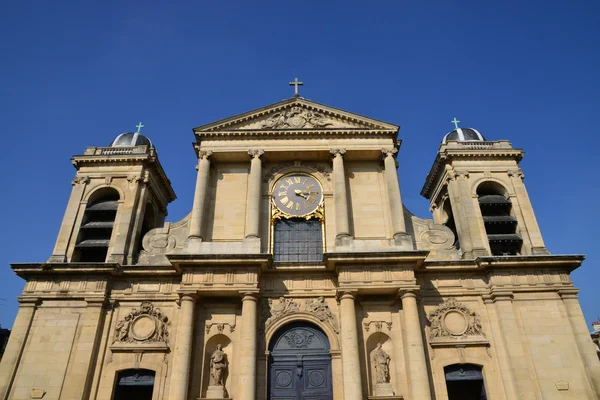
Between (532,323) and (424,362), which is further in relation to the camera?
(532,323)

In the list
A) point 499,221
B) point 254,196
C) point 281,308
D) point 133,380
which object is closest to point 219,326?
point 281,308

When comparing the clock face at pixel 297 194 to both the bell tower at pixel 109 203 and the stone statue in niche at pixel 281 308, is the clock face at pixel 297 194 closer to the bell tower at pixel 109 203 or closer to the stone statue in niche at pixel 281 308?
the stone statue in niche at pixel 281 308

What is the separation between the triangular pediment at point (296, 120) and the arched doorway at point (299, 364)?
9.06 metres

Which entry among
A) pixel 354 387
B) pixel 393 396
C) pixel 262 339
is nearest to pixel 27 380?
pixel 262 339

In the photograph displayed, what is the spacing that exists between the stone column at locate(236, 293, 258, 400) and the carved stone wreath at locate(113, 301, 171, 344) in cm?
332

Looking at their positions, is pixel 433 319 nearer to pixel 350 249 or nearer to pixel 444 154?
pixel 350 249

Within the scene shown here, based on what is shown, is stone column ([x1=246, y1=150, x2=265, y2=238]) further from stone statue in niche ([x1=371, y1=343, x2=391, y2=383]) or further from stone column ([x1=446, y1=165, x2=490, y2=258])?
stone column ([x1=446, y1=165, x2=490, y2=258])

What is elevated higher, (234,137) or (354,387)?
(234,137)

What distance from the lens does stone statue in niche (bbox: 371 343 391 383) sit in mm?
16469

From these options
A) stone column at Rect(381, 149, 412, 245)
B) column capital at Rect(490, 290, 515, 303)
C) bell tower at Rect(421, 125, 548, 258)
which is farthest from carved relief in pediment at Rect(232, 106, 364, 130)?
column capital at Rect(490, 290, 515, 303)

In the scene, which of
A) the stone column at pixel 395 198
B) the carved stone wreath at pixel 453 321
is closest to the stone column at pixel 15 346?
the stone column at pixel 395 198

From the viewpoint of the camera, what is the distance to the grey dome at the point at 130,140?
23328 millimetres

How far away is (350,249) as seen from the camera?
18.3m

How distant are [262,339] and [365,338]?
12.7 feet
